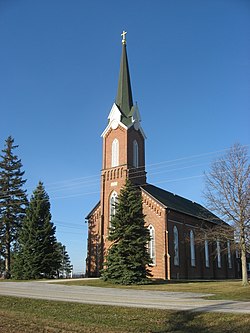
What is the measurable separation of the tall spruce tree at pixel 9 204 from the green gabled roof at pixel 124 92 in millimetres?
15476

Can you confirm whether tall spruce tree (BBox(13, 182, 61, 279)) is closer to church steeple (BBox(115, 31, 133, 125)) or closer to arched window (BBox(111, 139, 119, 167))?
arched window (BBox(111, 139, 119, 167))

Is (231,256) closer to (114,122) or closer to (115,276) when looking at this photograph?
(114,122)

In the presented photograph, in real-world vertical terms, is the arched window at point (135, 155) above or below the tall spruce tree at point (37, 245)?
above

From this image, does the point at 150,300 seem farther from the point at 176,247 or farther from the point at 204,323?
the point at 176,247

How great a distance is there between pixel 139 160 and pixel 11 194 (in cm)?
1678

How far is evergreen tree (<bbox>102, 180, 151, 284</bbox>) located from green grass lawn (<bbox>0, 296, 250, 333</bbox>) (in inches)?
592

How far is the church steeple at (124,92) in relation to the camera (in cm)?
4556

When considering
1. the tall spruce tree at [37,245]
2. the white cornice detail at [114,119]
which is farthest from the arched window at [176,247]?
the white cornice detail at [114,119]

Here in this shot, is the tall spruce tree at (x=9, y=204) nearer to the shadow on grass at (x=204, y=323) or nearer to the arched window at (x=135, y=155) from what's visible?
the arched window at (x=135, y=155)

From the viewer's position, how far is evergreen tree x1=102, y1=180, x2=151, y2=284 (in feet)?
95.1

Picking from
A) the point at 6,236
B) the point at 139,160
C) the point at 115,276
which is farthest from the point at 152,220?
the point at 6,236

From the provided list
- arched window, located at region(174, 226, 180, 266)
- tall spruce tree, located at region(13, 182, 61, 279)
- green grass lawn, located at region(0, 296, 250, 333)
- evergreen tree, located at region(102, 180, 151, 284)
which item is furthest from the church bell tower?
green grass lawn, located at region(0, 296, 250, 333)

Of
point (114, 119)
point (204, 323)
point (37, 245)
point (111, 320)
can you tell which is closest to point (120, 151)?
point (114, 119)

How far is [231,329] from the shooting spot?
10352 millimetres
